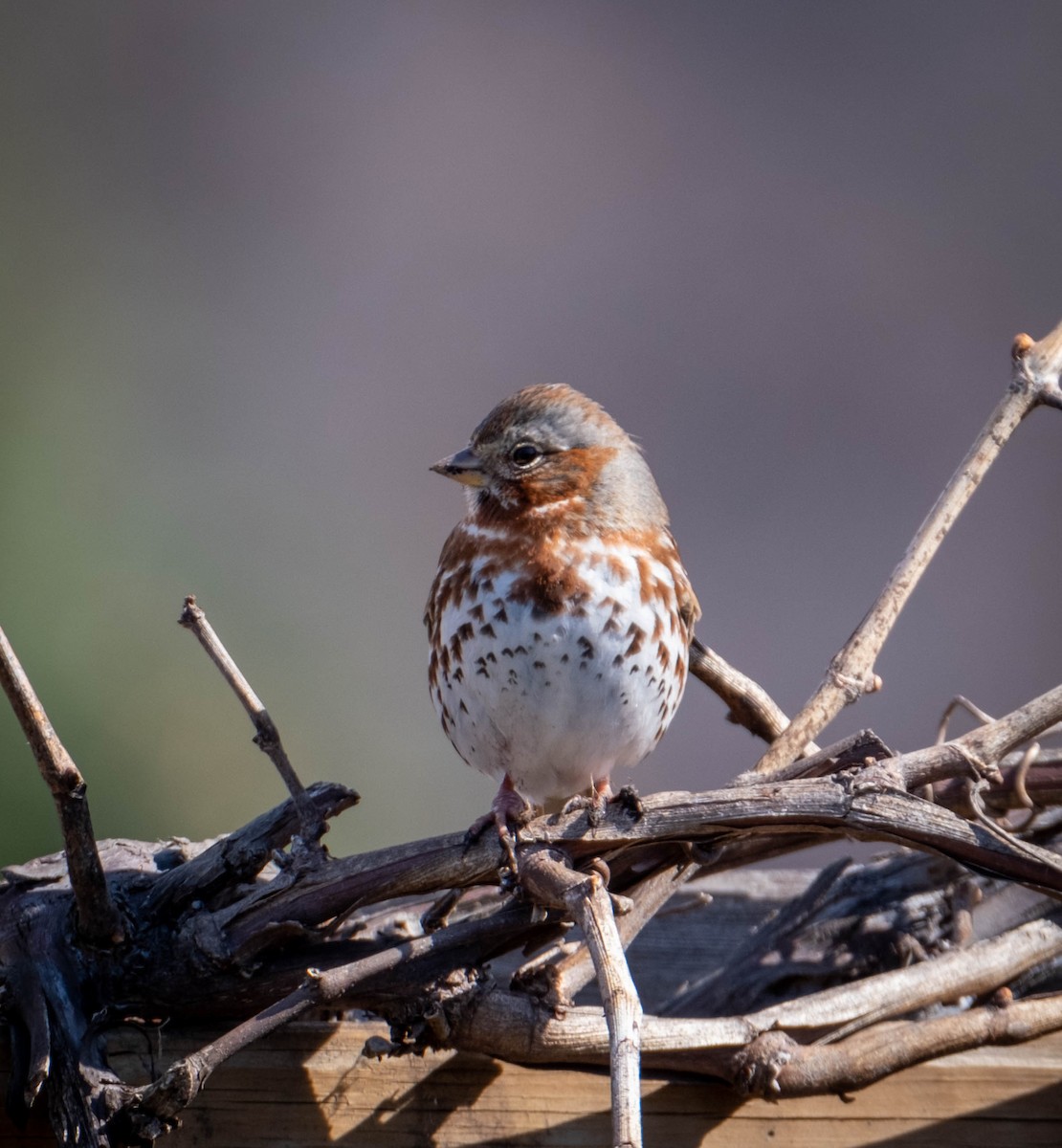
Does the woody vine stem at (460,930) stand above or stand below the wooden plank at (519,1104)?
above

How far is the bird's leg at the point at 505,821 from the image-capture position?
229 centimetres

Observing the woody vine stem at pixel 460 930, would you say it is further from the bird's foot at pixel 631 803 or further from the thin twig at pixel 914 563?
the thin twig at pixel 914 563

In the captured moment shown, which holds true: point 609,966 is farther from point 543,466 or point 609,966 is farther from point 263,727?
point 543,466

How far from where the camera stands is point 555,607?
293cm

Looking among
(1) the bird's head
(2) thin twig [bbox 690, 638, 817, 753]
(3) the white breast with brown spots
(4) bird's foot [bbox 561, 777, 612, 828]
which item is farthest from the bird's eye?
(4) bird's foot [bbox 561, 777, 612, 828]

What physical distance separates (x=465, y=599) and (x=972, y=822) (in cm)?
119

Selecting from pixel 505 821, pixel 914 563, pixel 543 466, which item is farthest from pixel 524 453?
pixel 505 821

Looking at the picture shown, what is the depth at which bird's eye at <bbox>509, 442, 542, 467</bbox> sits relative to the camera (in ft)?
10.2

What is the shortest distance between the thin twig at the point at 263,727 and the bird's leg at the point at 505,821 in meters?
0.24

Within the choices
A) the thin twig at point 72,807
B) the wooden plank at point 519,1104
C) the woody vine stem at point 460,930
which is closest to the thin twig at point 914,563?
the woody vine stem at point 460,930

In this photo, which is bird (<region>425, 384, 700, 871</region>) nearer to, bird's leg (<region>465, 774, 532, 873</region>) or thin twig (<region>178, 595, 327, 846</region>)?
bird's leg (<region>465, 774, 532, 873</region>)

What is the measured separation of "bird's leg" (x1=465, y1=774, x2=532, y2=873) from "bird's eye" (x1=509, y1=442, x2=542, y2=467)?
0.70 m

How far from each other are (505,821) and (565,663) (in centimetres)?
56

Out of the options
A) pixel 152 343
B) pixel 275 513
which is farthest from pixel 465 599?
pixel 152 343
